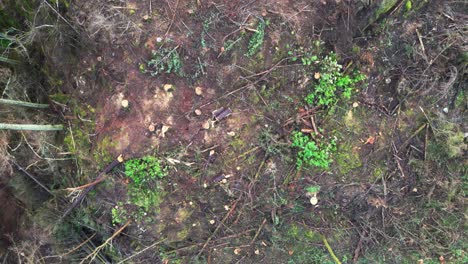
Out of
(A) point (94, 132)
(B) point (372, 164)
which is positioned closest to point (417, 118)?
(B) point (372, 164)

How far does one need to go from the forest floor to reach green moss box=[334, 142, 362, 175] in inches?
0.6

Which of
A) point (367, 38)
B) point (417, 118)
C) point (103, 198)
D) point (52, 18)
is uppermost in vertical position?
point (367, 38)

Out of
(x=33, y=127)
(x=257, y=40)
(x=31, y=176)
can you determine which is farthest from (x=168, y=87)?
(x=31, y=176)

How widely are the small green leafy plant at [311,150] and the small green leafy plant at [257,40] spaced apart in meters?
0.99

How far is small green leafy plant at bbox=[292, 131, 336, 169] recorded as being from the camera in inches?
147

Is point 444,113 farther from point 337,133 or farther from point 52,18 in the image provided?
point 52,18

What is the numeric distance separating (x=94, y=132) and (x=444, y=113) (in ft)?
12.8

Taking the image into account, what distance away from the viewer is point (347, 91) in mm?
3664

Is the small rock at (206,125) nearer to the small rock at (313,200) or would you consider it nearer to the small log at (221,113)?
the small log at (221,113)

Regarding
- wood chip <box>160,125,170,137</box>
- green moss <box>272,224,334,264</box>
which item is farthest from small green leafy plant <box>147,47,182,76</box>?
green moss <box>272,224,334,264</box>

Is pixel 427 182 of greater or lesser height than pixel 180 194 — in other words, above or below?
above

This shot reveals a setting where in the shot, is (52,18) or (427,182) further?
(427,182)

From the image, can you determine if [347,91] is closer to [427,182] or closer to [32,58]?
[427,182]

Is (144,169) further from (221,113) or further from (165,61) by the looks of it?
(165,61)
